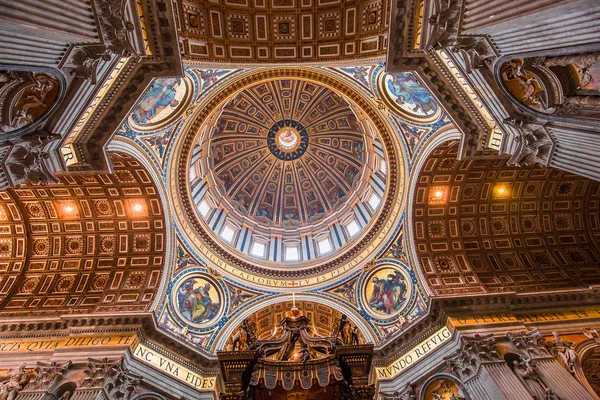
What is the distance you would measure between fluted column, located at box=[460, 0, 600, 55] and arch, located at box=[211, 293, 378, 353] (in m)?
12.9

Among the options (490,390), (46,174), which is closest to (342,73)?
(46,174)

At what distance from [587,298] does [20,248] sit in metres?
24.8

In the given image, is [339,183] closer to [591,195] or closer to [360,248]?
[360,248]

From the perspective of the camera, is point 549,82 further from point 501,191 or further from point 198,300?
point 198,300

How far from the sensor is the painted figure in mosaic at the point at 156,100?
1388cm

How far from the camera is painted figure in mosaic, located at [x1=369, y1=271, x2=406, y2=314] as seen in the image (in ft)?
55.5

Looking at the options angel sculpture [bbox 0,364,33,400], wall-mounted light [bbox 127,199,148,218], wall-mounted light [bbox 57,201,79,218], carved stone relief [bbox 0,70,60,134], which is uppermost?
wall-mounted light [bbox 57,201,79,218]

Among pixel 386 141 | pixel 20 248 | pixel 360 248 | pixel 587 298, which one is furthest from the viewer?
pixel 360 248

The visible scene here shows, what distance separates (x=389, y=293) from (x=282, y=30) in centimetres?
1285

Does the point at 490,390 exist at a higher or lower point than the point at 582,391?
higher

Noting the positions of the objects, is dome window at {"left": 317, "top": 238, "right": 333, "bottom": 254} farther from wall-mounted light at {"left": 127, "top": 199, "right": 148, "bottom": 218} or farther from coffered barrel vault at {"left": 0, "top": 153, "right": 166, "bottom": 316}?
wall-mounted light at {"left": 127, "top": 199, "right": 148, "bottom": 218}

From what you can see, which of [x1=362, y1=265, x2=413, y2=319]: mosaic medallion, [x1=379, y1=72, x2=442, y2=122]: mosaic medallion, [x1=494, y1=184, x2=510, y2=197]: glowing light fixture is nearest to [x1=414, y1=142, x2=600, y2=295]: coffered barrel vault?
[x1=494, y1=184, x2=510, y2=197]: glowing light fixture

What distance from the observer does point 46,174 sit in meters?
7.78

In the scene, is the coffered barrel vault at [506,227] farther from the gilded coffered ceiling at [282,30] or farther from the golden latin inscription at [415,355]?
the gilded coffered ceiling at [282,30]
